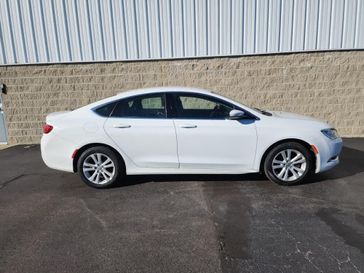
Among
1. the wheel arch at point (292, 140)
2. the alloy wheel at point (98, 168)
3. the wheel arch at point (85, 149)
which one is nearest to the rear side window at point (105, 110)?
the wheel arch at point (85, 149)

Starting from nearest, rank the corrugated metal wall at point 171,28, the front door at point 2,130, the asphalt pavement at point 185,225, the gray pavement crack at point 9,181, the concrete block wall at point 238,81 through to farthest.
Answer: the asphalt pavement at point 185,225 < the gray pavement crack at point 9,181 < the corrugated metal wall at point 171,28 < the concrete block wall at point 238,81 < the front door at point 2,130

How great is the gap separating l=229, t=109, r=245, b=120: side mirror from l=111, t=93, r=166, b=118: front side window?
100cm

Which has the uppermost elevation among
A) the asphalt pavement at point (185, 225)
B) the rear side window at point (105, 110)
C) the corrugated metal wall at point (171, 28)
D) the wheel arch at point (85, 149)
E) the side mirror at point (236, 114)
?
the corrugated metal wall at point (171, 28)

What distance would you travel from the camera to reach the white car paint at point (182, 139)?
4.33 meters

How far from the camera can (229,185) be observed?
4.58m

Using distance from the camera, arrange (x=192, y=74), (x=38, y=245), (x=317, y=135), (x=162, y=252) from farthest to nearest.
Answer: (x=192, y=74)
(x=317, y=135)
(x=38, y=245)
(x=162, y=252)

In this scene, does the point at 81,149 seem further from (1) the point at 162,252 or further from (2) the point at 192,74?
(2) the point at 192,74

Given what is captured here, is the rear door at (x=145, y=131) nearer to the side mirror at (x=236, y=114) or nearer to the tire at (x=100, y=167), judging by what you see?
the tire at (x=100, y=167)

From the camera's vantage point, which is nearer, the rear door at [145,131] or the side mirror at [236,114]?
the side mirror at [236,114]

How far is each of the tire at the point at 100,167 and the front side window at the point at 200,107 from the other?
1.21m

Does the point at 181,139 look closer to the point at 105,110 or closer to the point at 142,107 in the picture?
the point at 142,107

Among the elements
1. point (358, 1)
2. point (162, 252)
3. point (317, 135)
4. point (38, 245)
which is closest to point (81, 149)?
point (38, 245)

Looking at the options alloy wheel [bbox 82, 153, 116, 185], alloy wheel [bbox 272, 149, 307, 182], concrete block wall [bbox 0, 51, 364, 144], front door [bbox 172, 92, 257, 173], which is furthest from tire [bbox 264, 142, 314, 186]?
concrete block wall [bbox 0, 51, 364, 144]

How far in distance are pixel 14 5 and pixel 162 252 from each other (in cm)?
774
